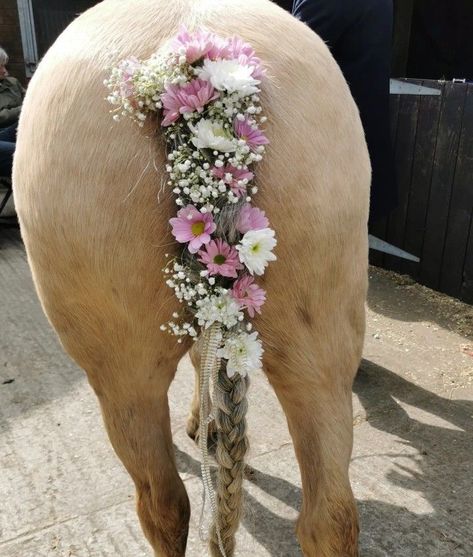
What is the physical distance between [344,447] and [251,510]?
903mm

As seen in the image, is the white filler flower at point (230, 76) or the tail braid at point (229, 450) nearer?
the white filler flower at point (230, 76)

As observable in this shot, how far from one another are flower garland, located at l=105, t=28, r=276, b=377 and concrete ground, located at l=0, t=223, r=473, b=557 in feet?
4.13

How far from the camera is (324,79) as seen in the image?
112cm

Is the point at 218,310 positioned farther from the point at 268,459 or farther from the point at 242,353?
the point at 268,459

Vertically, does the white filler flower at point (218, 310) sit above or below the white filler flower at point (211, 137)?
below

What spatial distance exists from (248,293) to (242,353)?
0.12 meters

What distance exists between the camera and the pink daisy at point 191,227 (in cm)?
101

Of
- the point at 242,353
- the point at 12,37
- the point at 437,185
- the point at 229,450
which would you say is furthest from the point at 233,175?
the point at 12,37

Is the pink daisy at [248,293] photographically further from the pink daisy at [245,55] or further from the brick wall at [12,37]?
the brick wall at [12,37]

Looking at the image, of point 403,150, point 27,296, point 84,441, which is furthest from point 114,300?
point 403,150

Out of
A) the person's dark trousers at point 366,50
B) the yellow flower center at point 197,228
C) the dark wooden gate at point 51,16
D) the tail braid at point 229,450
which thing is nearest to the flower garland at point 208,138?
the yellow flower center at point 197,228

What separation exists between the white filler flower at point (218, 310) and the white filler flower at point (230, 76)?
378mm

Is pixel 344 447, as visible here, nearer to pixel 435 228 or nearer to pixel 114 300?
pixel 114 300

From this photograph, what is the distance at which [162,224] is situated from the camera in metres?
1.06
